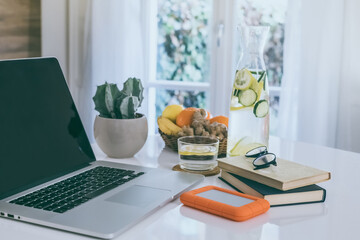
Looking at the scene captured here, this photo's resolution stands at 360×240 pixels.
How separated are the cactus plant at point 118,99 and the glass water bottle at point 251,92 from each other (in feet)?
0.84

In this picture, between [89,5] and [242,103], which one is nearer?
[242,103]

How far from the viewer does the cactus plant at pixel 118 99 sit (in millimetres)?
1227

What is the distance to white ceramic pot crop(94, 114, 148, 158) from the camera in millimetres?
1229

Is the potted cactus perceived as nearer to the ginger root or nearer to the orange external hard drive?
the ginger root

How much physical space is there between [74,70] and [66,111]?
206 cm

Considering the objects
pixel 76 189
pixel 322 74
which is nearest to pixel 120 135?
pixel 76 189

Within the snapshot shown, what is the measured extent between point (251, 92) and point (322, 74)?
5.15 ft

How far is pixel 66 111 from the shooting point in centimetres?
113

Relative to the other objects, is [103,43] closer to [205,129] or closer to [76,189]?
[205,129]

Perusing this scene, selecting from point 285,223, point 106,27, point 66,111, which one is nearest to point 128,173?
point 66,111

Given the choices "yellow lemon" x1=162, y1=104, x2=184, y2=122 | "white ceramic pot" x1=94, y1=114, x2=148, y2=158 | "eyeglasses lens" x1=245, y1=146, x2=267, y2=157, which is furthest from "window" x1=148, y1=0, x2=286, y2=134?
"eyeglasses lens" x1=245, y1=146, x2=267, y2=157

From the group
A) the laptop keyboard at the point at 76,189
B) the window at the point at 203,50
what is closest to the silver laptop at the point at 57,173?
the laptop keyboard at the point at 76,189

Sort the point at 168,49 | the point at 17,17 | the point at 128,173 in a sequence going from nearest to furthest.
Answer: the point at 128,173 → the point at 17,17 → the point at 168,49

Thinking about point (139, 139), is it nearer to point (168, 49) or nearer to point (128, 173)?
point (128, 173)
